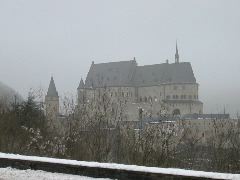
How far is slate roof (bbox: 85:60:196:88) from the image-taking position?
293 ft

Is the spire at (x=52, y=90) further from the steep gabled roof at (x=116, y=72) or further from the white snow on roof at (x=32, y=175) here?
the white snow on roof at (x=32, y=175)

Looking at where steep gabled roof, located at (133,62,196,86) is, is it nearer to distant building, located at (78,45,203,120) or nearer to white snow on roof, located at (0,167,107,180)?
→ distant building, located at (78,45,203,120)

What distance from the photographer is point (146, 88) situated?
92.8 m

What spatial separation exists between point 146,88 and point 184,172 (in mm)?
86686

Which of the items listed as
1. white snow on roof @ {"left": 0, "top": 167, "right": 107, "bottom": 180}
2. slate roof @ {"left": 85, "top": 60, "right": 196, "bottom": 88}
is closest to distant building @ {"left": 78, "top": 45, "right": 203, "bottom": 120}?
slate roof @ {"left": 85, "top": 60, "right": 196, "bottom": 88}

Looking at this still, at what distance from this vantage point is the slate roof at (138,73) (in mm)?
89156

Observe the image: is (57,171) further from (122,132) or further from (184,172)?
(122,132)

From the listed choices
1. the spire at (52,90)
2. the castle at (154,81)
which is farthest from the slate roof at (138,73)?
the spire at (52,90)

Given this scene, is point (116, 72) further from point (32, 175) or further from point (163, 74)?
point (32, 175)

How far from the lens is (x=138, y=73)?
9388 centimetres

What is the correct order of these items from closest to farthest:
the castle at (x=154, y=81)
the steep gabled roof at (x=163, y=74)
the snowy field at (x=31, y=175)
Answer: the snowy field at (x=31, y=175)
the castle at (x=154, y=81)
the steep gabled roof at (x=163, y=74)

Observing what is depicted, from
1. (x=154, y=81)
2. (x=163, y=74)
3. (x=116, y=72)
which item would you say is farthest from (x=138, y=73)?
(x=163, y=74)

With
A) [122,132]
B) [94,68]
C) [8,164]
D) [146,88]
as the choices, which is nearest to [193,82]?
[146,88]

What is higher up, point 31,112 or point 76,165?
point 31,112
